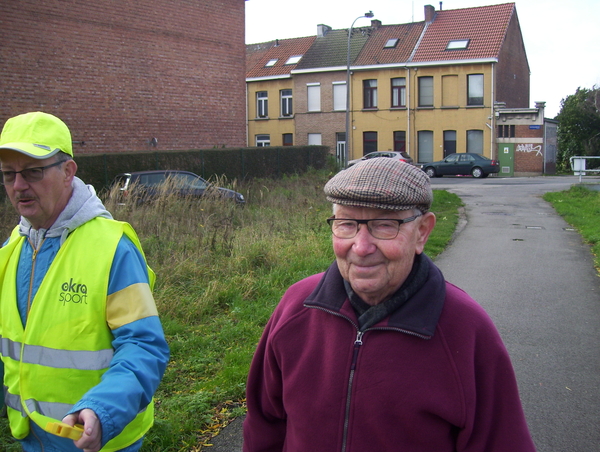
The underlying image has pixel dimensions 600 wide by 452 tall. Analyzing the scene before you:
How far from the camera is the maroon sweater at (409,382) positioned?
1.90 m

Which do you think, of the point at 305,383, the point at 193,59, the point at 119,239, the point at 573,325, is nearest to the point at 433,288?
the point at 305,383

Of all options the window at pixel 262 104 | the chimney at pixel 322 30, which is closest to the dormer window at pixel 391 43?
the chimney at pixel 322 30

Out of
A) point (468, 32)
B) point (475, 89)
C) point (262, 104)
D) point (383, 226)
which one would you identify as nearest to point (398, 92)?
point (475, 89)

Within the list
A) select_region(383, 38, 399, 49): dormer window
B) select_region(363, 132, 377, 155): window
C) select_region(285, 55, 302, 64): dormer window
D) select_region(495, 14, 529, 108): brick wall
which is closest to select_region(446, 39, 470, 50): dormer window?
select_region(495, 14, 529, 108): brick wall

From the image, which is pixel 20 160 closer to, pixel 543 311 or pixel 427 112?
pixel 543 311

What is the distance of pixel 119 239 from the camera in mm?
2514

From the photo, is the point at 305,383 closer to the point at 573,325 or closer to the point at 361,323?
the point at 361,323

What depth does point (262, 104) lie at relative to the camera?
48.0 metres

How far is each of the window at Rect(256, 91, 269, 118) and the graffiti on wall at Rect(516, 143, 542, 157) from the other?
1840cm

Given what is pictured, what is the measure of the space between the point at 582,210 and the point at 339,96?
29268mm

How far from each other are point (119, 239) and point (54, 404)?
26.3 inches

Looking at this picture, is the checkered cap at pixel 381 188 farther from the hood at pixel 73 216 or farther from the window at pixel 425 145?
the window at pixel 425 145

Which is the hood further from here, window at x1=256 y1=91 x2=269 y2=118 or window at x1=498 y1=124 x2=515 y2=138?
window at x1=256 y1=91 x2=269 y2=118

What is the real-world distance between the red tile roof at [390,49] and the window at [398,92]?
4.30 ft
